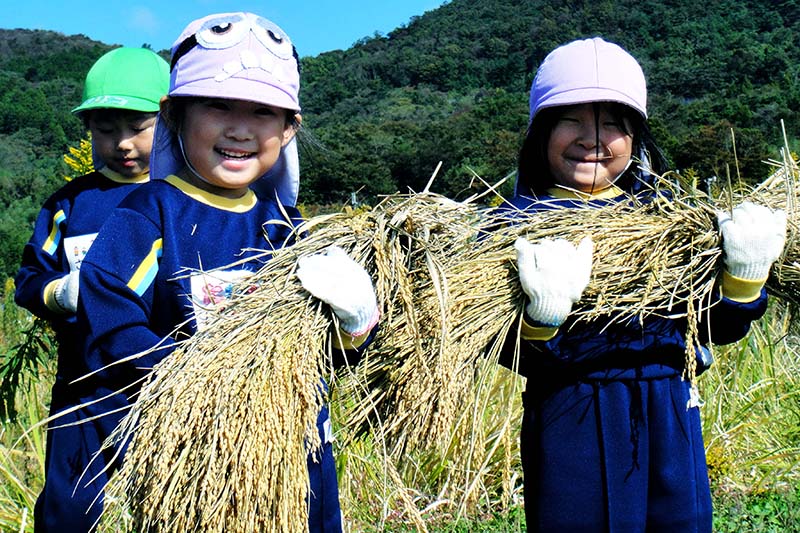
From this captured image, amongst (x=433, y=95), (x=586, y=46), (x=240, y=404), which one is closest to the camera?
(x=240, y=404)

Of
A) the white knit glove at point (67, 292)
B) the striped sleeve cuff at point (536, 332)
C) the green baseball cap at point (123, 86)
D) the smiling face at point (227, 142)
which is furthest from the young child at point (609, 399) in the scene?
the green baseball cap at point (123, 86)

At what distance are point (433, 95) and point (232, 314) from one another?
65110mm

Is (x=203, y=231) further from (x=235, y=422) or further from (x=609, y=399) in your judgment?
(x=609, y=399)

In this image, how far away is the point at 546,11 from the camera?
8119 centimetres

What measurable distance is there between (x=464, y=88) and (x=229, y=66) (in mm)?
69977

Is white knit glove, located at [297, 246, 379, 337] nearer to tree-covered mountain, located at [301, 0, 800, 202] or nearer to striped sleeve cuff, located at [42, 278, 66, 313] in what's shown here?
striped sleeve cuff, located at [42, 278, 66, 313]

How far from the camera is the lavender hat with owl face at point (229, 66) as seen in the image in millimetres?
2096

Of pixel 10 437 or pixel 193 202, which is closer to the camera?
pixel 193 202

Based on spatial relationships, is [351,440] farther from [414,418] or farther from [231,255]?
[231,255]

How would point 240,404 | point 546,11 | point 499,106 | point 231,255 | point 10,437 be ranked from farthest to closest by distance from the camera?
1. point 546,11
2. point 499,106
3. point 10,437
4. point 231,255
5. point 240,404

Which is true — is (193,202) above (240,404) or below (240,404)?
above

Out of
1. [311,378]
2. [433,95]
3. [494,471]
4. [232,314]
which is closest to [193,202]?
[232,314]

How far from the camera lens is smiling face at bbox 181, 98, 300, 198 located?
6.97 ft

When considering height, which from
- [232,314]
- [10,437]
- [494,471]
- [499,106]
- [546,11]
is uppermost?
[546,11]
